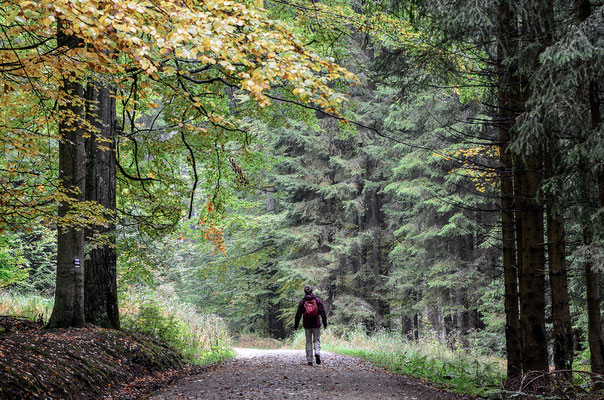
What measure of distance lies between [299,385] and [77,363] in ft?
11.0

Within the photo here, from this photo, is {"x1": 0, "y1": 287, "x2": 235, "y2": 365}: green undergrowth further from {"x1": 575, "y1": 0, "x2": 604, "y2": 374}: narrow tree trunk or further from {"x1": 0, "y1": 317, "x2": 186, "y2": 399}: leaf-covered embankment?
{"x1": 575, "y1": 0, "x2": 604, "y2": 374}: narrow tree trunk

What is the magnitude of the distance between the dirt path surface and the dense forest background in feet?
6.25

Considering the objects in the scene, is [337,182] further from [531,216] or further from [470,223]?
[531,216]

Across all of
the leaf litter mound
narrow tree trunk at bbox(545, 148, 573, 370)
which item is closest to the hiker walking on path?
the leaf litter mound

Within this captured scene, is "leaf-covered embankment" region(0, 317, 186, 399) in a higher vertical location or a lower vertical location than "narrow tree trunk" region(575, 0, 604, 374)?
lower

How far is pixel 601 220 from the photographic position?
17.3 ft

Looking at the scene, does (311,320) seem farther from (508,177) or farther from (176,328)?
(508,177)

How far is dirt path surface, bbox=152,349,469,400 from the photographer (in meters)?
6.66

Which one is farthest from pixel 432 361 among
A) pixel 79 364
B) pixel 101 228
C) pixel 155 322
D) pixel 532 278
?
pixel 101 228

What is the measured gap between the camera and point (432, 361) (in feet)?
33.4

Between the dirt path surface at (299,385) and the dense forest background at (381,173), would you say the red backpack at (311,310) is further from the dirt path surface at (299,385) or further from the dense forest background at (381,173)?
the dense forest background at (381,173)

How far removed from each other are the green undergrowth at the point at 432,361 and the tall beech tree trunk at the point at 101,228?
20.0 feet

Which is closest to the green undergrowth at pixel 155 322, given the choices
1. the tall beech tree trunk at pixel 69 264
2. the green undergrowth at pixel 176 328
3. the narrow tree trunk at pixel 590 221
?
the green undergrowth at pixel 176 328

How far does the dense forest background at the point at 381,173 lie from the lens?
5992 millimetres
